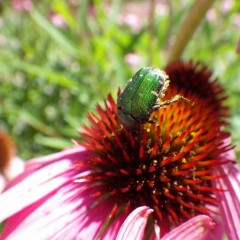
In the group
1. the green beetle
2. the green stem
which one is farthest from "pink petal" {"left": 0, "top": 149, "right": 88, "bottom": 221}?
the green stem

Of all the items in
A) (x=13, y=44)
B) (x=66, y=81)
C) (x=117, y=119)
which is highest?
(x=13, y=44)

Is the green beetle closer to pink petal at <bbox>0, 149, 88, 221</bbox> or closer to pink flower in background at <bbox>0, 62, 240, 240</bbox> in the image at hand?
pink flower in background at <bbox>0, 62, 240, 240</bbox>

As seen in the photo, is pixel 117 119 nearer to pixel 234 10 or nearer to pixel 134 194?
pixel 134 194

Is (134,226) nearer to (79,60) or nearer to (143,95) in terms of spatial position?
(143,95)

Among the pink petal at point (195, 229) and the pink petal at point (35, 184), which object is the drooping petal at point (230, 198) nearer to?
the pink petal at point (195, 229)

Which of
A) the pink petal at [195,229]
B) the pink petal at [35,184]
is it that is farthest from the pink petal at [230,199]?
the pink petal at [35,184]

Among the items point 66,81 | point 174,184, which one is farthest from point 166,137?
point 66,81

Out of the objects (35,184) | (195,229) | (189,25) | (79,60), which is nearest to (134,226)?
(195,229)
